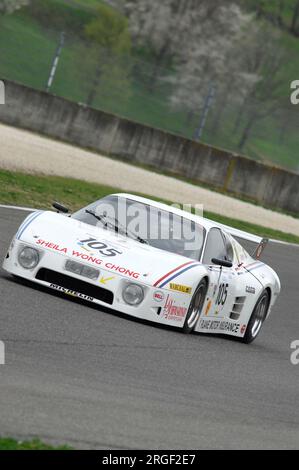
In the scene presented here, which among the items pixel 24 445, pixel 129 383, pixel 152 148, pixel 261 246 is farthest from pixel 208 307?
pixel 152 148

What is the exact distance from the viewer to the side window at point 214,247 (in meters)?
11.4

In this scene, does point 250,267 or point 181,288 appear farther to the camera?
point 250,267

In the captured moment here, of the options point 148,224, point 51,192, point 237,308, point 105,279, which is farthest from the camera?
point 51,192

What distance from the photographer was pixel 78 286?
10.3 metres

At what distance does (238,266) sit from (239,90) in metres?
38.9

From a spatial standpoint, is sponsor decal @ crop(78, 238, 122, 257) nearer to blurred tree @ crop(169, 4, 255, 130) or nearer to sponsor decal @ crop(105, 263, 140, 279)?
sponsor decal @ crop(105, 263, 140, 279)

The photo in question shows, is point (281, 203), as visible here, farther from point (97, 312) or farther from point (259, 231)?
point (97, 312)

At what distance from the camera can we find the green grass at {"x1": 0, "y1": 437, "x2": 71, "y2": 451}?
17.5 ft

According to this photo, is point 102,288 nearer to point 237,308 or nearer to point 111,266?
point 111,266

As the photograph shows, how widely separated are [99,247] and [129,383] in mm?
2846

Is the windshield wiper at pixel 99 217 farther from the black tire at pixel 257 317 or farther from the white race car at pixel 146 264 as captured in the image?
the black tire at pixel 257 317

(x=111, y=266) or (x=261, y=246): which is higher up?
(x=261, y=246)

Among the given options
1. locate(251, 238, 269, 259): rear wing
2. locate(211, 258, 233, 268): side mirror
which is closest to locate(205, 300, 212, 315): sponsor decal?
locate(211, 258, 233, 268): side mirror

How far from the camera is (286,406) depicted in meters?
8.66
